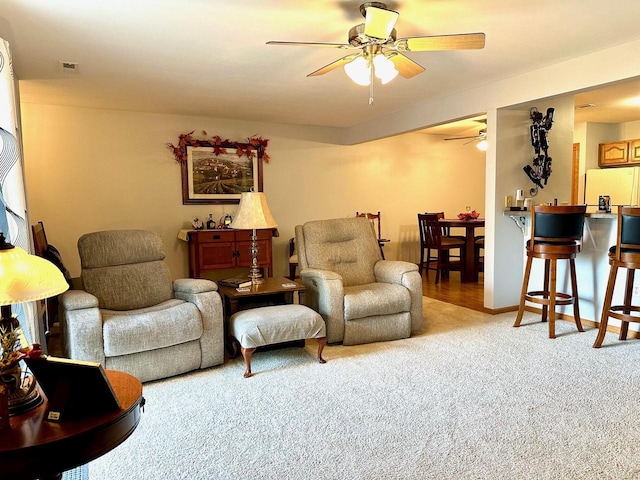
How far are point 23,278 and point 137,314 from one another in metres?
1.70

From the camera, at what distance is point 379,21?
2342 millimetres

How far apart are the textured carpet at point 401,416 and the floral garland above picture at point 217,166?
2.96 meters

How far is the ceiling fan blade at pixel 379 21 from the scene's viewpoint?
2.27 metres

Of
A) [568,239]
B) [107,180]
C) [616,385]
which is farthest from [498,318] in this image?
[107,180]

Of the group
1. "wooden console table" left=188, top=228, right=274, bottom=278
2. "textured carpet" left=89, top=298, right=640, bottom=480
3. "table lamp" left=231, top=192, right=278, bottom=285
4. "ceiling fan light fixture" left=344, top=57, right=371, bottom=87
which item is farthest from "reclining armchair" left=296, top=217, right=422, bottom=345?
"wooden console table" left=188, top=228, right=274, bottom=278

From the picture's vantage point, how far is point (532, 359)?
3119 mm

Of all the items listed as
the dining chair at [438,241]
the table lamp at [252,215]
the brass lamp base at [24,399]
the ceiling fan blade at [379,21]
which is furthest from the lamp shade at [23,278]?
the dining chair at [438,241]

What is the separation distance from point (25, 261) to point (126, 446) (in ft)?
3.91

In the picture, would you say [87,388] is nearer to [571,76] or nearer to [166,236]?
[571,76]

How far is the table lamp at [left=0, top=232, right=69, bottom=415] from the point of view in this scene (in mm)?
1271

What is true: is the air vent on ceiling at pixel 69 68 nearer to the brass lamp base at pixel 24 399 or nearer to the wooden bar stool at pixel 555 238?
the brass lamp base at pixel 24 399

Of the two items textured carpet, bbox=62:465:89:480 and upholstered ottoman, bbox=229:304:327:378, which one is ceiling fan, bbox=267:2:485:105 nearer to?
upholstered ottoman, bbox=229:304:327:378

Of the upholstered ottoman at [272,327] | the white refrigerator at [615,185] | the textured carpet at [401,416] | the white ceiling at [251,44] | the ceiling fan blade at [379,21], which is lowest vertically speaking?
the textured carpet at [401,416]

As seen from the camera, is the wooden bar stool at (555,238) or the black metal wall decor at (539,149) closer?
the wooden bar stool at (555,238)
